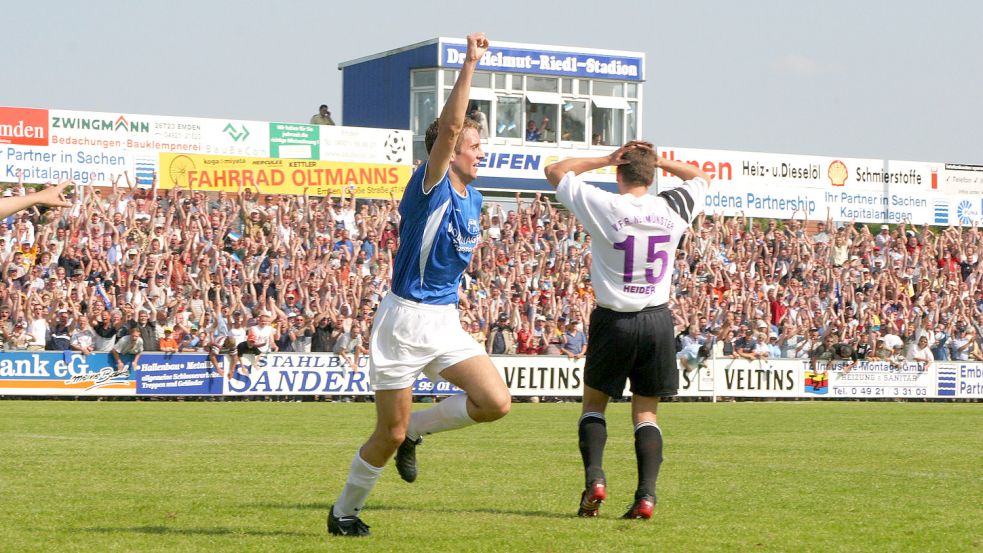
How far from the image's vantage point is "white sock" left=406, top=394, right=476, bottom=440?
25.1ft

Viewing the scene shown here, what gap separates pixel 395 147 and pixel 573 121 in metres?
8.83

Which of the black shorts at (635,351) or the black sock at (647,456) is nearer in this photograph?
the black sock at (647,456)

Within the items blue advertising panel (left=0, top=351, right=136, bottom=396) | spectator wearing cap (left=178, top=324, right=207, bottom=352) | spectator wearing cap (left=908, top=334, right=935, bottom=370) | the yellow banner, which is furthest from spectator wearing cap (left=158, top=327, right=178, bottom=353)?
spectator wearing cap (left=908, top=334, right=935, bottom=370)

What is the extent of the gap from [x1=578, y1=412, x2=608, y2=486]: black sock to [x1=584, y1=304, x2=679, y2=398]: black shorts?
0.20m

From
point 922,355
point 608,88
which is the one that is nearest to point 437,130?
point 922,355

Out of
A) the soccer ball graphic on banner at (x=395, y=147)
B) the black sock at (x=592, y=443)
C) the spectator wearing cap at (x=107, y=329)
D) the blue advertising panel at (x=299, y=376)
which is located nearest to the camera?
the black sock at (x=592, y=443)

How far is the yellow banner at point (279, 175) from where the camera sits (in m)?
31.5

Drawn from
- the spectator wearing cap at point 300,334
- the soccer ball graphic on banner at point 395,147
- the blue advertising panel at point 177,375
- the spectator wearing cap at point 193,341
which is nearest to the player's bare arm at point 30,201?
the blue advertising panel at point 177,375

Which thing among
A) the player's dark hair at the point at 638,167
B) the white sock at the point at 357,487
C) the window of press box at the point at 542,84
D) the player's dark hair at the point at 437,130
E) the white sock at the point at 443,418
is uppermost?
the window of press box at the point at 542,84

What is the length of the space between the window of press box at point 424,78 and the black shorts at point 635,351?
33.5 metres

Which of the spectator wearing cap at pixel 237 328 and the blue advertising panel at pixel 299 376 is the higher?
the spectator wearing cap at pixel 237 328

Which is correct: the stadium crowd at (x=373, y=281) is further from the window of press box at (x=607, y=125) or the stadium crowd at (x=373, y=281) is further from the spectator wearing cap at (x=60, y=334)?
the window of press box at (x=607, y=125)

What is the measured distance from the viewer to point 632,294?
7859mm

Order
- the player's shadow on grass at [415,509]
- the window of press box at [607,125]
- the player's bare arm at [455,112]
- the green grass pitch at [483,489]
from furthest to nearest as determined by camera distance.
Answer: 1. the window of press box at [607,125]
2. the player's shadow on grass at [415,509]
3. the green grass pitch at [483,489]
4. the player's bare arm at [455,112]
